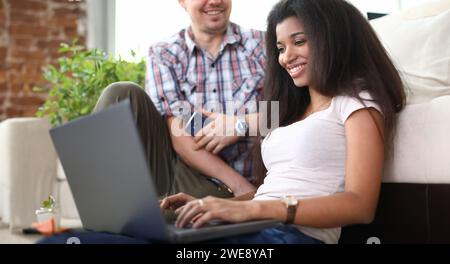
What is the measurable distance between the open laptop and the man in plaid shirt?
25.2 inches

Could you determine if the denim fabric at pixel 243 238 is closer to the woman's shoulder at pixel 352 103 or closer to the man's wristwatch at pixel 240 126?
the woman's shoulder at pixel 352 103

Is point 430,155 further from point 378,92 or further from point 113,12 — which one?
point 113,12

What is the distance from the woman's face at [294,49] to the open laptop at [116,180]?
0.44 meters

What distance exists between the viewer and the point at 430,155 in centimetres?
117

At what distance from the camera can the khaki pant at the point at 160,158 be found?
5.50 feet

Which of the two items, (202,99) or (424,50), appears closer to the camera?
(424,50)

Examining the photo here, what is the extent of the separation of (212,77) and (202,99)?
7 cm

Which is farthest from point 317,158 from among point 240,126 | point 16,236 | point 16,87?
point 16,87

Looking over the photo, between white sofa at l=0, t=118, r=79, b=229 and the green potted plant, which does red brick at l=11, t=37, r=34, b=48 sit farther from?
white sofa at l=0, t=118, r=79, b=229

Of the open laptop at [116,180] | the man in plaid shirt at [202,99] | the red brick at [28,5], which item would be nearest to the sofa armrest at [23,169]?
the man in plaid shirt at [202,99]

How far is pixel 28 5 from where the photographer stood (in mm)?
4113

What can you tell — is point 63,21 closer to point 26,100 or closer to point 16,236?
point 26,100

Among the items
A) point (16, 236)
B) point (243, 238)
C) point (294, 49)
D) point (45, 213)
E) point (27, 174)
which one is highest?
point (294, 49)
